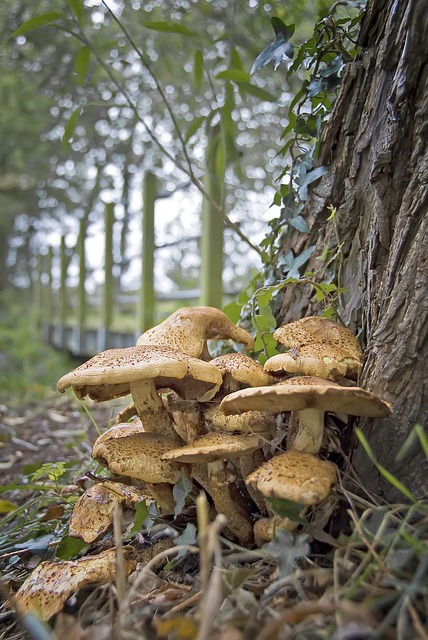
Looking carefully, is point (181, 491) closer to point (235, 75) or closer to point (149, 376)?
point (149, 376)

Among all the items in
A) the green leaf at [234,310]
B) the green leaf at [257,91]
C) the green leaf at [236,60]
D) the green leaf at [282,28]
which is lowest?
the green leaf at [234,310]

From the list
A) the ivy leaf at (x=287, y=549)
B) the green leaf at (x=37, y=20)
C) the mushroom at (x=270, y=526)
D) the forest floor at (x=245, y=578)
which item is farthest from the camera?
the green leaf at (x=37, y=20)

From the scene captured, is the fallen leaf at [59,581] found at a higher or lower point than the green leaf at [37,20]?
lower

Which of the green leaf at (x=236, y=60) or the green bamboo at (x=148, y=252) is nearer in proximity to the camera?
the green leaf at (x=236, y=60)

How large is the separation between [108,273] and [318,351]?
526 centimetres

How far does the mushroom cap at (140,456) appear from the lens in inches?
46.6

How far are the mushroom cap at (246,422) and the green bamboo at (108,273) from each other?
5.03 meters

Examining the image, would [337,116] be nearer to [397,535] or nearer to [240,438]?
[240,438]

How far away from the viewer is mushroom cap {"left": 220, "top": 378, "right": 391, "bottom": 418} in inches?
36.2

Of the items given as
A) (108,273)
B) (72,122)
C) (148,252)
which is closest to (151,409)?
(72,122)

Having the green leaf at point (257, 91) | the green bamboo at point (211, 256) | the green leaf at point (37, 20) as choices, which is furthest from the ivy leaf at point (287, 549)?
the green bamboo at point (211, 256)

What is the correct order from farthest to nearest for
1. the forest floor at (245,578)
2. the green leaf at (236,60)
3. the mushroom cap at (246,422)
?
the green leaf at (236,60) → the mushroom cap at (246,422) → the forest floor at (245,578)

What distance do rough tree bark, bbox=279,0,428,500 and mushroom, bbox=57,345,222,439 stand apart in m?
0.40

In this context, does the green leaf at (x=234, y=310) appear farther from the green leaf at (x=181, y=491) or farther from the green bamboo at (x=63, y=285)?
the green bamboo at (x=63, y=285)
